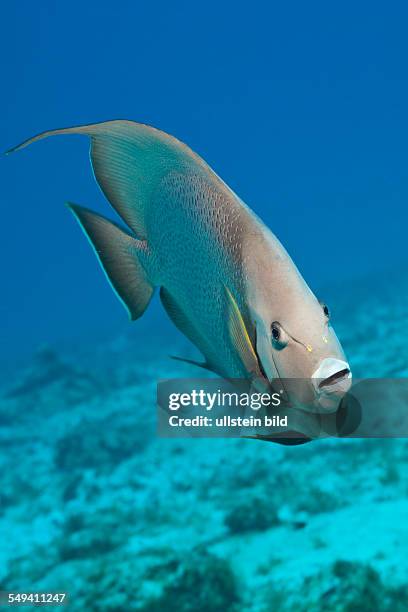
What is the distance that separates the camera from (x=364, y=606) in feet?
11.7

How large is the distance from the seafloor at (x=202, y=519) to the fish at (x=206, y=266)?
3524 mm

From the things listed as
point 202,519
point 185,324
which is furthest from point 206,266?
point 202,519

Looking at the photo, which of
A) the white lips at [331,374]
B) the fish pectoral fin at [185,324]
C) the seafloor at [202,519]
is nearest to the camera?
the white lips at [331,374]

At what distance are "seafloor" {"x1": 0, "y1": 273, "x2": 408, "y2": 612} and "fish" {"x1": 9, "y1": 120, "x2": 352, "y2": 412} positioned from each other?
11.6ft

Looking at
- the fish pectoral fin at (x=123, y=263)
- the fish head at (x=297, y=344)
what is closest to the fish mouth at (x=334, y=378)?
the fish head at (x=297, y=344)

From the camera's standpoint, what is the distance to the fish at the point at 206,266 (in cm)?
74

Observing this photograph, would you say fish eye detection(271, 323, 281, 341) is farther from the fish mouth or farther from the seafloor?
the seafloor

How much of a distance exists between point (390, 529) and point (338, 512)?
592mm

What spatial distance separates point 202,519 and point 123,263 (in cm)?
483

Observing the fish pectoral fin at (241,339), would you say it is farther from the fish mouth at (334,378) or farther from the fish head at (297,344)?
the fish mouth at (334,378)

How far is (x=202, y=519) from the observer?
5324 millimetres

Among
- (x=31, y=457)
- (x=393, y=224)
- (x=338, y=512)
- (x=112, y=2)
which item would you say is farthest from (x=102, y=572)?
(x=112, y=2)

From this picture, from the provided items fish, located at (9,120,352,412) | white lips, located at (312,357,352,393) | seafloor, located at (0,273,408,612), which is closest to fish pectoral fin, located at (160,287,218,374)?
fish, located at (9,120,352,412)

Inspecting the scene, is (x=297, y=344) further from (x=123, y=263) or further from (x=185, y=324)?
(x=123, y=263)
